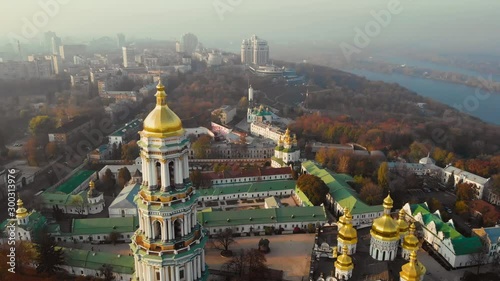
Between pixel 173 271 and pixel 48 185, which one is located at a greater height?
pixel 173 271

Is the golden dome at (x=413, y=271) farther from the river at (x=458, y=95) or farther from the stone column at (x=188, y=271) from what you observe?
the river at (x=458, y=95)

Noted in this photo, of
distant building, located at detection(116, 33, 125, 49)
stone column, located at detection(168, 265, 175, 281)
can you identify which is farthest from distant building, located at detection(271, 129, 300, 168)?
distant building, located at detection(116, 33, 125, 49)

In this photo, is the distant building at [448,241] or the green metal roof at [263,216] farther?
the green metal roof at [263,216]

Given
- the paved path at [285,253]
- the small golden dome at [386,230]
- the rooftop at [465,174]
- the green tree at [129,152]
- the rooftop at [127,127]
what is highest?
the small golden dome at [386,230]

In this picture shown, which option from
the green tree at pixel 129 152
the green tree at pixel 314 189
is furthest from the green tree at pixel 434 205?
the green tree at pixel 129 152

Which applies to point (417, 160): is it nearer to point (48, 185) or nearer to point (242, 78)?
point (48, 185)

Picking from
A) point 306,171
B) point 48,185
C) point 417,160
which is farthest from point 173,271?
point 417,160

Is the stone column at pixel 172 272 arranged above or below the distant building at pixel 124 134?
above
